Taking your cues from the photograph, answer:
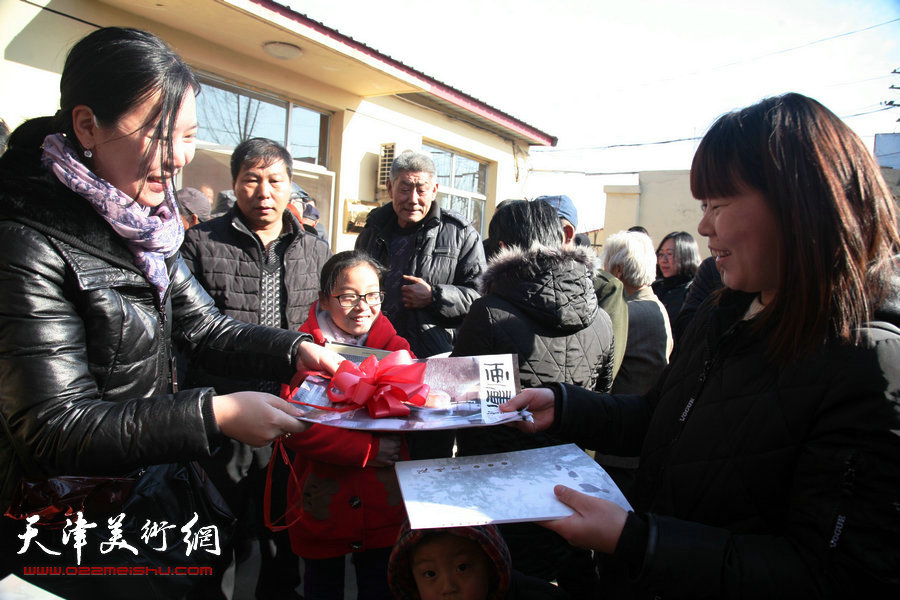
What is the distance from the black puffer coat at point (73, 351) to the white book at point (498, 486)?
0.56 m

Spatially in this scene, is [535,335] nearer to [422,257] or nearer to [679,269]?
[422,257]

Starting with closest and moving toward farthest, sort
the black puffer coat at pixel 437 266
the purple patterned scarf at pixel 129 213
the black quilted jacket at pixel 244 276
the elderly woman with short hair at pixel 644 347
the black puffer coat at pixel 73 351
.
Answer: the black puffer coat at pixel 73 351
the purple patterned scarf at pixel 129 213
the black quilted jacket at pixel 244 276
the elderly woman with short hair at pixel 644 347
the black puffer coat at pixel 437 266

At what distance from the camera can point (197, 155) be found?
234 inches

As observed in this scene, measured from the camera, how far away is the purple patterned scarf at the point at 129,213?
133 cm

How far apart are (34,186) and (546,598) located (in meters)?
1.80

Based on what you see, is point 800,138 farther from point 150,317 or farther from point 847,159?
point 150,317

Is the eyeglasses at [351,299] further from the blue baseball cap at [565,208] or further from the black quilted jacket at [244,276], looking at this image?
the blue baseball cap at [565,208]

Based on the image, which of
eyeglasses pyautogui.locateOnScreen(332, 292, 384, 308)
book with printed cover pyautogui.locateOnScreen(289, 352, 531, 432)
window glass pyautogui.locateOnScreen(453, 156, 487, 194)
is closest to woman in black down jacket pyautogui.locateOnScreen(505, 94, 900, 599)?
book with printed cover pyautogui.locateOnScreen(289, 352, 531, 432)

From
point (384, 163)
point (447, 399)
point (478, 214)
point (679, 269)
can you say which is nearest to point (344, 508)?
point (447, 399)

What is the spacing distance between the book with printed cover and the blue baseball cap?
217cm

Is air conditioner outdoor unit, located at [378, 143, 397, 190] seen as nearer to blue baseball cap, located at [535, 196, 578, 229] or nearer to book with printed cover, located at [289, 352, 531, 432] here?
blue baseball cap, located at [535, 196, 578, 229]

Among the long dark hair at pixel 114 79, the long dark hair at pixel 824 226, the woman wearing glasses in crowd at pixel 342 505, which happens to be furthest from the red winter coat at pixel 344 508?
the long dark hair at pixel 824 226

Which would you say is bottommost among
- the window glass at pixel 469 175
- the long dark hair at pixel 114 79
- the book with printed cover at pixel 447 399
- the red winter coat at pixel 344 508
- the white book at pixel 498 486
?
the red winter coat at pixel 344 508

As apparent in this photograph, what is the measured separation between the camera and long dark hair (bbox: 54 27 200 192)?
1.36 m
